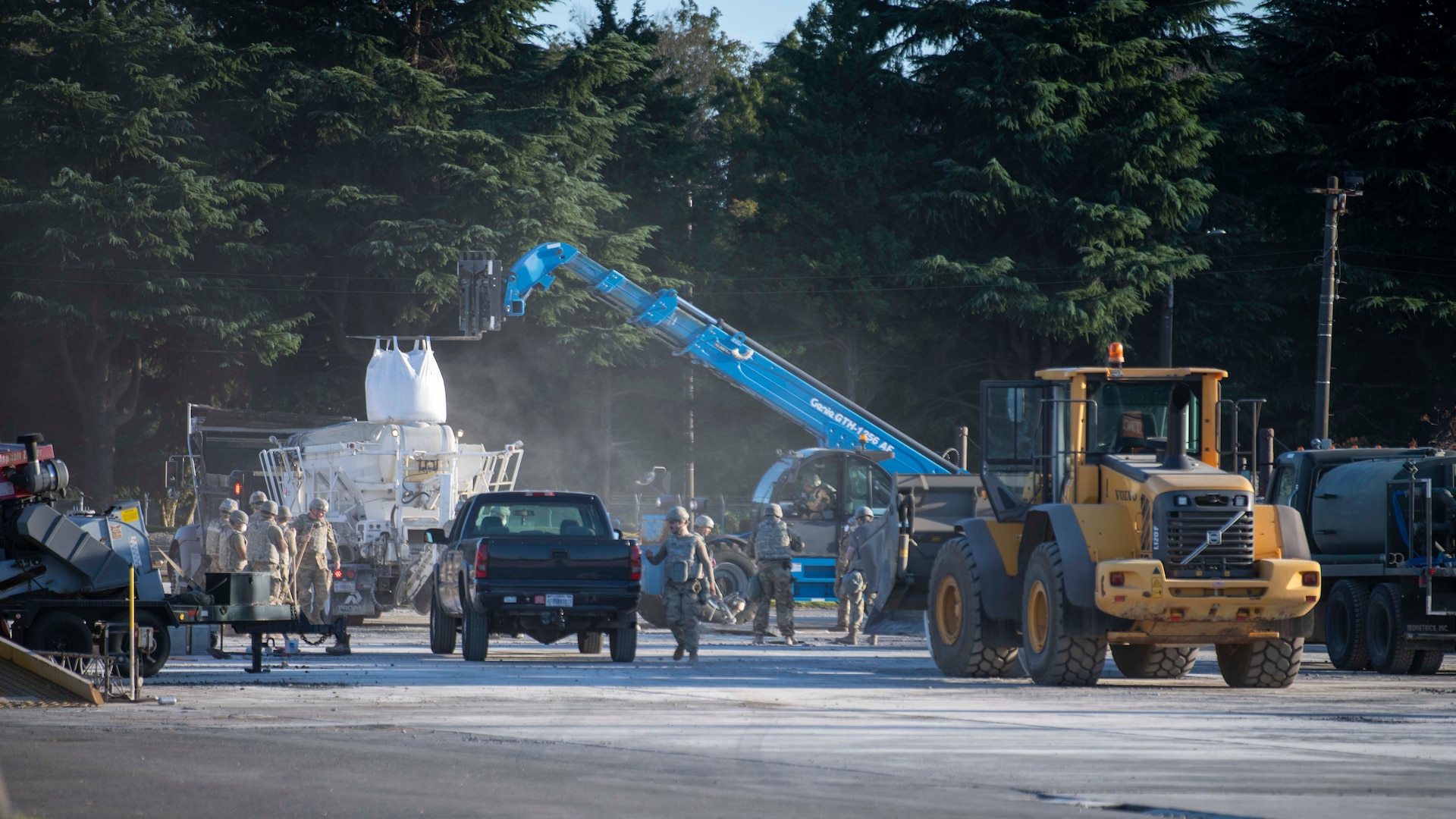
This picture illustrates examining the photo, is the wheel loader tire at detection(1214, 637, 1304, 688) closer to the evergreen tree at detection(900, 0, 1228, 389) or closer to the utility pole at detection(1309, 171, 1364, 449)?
the utility pole at detection(1309, 171, 1364, 449)

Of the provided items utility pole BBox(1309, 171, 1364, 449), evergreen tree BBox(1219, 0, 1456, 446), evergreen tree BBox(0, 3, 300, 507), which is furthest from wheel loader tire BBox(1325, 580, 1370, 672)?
evergreen tree BBox(0, 3, 300, 507)

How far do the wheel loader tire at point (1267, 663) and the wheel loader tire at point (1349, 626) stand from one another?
10.5 feet

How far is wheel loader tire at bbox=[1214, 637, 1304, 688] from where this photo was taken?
52.1 feet

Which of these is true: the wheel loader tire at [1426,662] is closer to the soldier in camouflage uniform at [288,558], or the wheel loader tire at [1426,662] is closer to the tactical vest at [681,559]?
the tactical vest at [681,559]

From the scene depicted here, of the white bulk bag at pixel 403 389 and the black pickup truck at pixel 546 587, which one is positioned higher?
the white bulk bag at pixel 403 389

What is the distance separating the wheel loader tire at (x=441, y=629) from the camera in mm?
19516

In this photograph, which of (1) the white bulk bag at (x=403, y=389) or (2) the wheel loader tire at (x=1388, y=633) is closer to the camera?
(2) the wheel loader tire at (x=1388, y=633)

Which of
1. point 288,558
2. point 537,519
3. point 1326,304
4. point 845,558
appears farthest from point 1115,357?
point 1326,304

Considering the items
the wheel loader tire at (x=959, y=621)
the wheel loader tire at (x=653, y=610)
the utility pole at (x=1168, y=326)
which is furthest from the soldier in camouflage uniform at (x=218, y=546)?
the utility pole at (x=1168, y=326)

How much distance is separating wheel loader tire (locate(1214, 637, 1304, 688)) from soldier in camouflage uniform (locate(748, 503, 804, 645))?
7.42 m

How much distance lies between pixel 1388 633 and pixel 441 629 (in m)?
10.3

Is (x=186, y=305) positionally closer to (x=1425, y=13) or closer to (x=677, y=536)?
(x=677, y=536)

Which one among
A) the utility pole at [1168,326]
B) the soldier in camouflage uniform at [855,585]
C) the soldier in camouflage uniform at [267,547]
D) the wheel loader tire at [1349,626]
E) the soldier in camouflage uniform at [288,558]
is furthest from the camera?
the utility pole at [1168,326]

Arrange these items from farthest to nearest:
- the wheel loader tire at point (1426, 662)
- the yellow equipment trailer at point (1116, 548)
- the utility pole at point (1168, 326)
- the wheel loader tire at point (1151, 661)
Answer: the utility pole at point (1168, 326) < the wheel loader tire at point (1426, 662) < the wheel loader tire at point (1151, 661) < the yellow equipment trailer at point (1116, 548)
